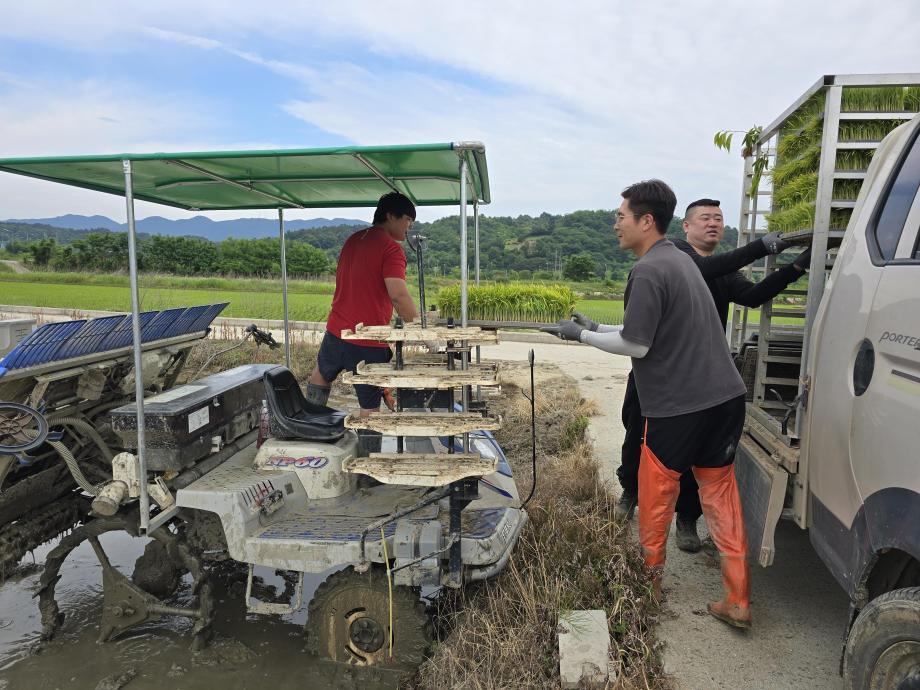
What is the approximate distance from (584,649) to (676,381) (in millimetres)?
1265

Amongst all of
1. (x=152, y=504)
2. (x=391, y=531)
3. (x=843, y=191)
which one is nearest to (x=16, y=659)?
(x=152, y=504)

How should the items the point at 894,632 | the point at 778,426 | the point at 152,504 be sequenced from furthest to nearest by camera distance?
the point at 152,504
the point at 778,426
the point at 894,632

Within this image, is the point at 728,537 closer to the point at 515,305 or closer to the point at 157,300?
the point at 515,305

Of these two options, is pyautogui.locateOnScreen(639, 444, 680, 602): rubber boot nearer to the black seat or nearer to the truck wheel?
the truck wheel

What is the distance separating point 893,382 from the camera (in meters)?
2.06

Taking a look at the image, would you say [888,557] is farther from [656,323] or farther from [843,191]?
[843,191]

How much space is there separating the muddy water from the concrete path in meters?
1.42

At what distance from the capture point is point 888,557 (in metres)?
2.16

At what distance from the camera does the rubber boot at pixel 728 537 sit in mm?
3010

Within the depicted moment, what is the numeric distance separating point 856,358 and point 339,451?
2.66 metres

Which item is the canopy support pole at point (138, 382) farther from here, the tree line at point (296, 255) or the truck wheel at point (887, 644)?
the tree line at point (296, 255)

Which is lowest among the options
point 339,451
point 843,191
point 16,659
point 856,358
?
point 16,659

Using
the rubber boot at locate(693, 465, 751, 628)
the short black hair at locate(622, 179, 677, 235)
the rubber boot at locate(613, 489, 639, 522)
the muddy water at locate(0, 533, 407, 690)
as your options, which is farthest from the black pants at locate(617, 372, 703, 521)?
the muddy water at locate(0, 533, 407, 690)

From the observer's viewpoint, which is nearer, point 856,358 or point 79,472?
point 856,358
